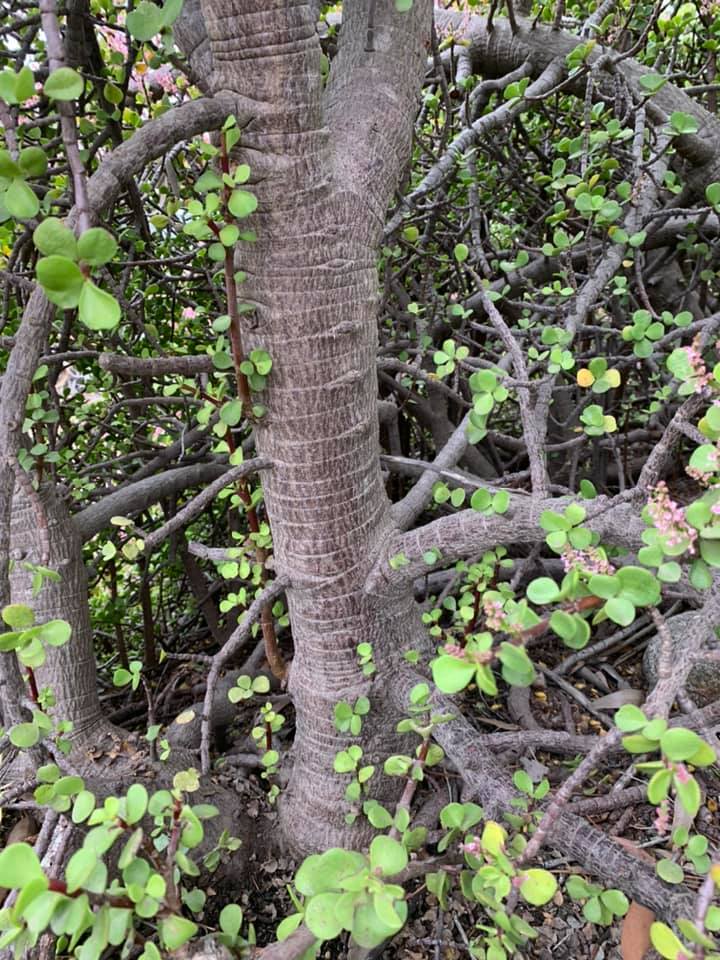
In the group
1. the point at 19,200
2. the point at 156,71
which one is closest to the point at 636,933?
the point at 19,200

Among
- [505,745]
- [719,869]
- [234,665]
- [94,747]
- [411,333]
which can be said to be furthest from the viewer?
[234,665]

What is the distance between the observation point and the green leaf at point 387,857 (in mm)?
524

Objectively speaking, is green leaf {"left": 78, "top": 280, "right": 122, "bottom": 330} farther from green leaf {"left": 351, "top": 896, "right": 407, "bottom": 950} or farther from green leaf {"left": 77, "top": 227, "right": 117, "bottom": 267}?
green leaf {"left": 351, "top": 896, "right": 407, "bottom": 950}

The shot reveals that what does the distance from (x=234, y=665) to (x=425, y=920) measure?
2.89ft

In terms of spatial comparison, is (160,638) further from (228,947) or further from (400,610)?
(228,947)

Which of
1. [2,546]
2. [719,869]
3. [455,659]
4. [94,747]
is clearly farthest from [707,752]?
[94,747]

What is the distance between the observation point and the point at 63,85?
0.48 metres

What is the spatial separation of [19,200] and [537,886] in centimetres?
73

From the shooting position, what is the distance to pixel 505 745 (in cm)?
103

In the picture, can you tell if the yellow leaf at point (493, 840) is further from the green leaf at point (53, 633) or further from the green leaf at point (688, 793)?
the green leaf at point (53, 633)

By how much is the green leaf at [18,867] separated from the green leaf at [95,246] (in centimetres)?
44

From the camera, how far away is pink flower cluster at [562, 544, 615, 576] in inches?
22.2

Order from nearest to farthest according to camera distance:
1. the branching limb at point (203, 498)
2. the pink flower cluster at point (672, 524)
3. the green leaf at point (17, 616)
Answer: the pink flower cluster at point (672, 524), the green leaf at point (17, 616), the branching limb at point (203, 498)

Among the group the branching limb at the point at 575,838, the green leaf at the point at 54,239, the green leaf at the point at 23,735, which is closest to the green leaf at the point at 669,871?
the branching limb at the point at 575,838
